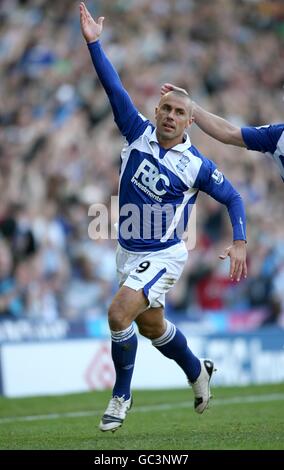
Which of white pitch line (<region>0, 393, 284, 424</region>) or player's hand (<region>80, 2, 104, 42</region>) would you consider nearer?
player's hand (<region>80, 2, 104, 42</region>)

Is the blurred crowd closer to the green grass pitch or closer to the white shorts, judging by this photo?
the green grass pitch

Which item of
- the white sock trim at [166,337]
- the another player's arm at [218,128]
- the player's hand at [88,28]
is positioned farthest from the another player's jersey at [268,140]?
the white sock trim at [166,337]

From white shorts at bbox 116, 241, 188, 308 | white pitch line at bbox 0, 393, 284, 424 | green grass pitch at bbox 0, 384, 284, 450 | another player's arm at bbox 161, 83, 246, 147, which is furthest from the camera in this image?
white pitch line at bbox 0, 393, 284, 424

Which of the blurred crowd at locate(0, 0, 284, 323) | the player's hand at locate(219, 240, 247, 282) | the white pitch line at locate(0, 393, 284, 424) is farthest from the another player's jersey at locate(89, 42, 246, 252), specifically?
the blurred crowd at locate(0, 0, 284, 323)

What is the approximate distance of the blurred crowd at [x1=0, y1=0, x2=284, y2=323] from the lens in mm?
15773

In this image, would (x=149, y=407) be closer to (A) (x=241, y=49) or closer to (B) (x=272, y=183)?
(B) (x=272, y=183)

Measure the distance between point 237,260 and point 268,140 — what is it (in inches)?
55.2

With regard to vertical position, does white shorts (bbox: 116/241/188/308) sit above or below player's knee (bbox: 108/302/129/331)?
above

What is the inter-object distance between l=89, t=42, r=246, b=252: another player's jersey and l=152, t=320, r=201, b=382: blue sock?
0.80 metres

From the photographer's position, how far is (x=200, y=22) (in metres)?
22.7

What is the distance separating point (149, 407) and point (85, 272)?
166 inches

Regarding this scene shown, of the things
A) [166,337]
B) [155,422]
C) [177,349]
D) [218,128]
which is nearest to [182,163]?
[218,128]

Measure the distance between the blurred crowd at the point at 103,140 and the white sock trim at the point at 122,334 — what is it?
572 centimetres

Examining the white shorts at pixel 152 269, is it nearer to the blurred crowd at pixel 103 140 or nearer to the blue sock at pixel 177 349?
the blue sock at pixel 177 349
